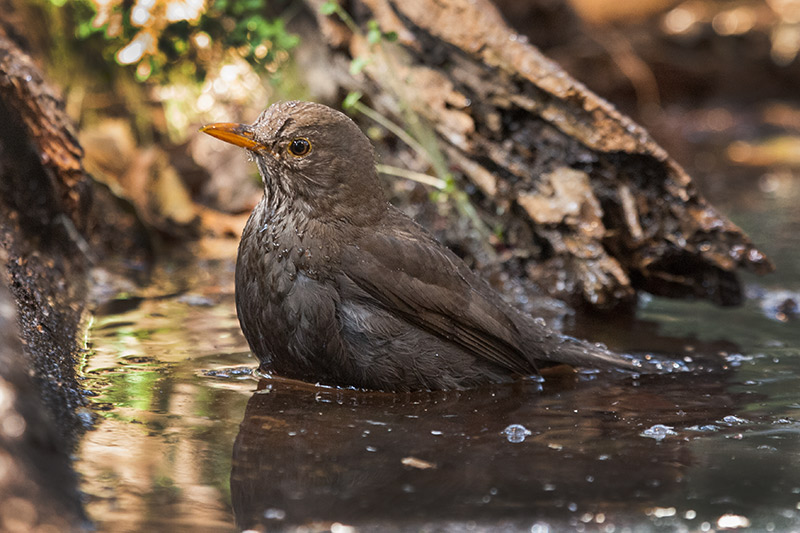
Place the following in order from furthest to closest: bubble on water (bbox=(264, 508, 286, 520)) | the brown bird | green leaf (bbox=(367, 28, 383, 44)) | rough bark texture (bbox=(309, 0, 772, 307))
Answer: green leaf (bbox=(367, 28, 383, 44))
rough bark texture (bbox=(309, 0, 772, 307))
the brown bird
bubble on water (bbox=(264, 508, 286, 520))

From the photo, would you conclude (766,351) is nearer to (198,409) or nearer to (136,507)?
(198,409)

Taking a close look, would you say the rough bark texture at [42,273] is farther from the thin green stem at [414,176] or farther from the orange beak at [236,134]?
the thin green stem at [414,176]

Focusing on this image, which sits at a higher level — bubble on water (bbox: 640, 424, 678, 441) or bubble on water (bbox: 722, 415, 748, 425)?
bubble on water (bbox: 722, 415, 748, 425)

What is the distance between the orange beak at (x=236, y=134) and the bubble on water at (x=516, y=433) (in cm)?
176

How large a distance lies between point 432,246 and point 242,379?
111cm

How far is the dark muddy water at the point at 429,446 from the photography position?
9.10ft

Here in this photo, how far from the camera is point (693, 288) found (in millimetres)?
5934

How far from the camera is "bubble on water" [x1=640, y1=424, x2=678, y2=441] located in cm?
359

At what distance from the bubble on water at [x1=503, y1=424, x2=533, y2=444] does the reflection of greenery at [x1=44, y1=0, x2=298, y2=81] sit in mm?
3657

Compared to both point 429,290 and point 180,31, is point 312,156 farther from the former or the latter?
point 180,31

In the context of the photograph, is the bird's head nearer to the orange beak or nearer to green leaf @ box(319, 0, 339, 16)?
the orange beak

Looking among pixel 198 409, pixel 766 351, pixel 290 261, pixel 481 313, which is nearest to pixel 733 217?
pixel 766 351

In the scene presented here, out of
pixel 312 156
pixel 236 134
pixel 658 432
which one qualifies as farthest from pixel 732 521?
pixel 236 134

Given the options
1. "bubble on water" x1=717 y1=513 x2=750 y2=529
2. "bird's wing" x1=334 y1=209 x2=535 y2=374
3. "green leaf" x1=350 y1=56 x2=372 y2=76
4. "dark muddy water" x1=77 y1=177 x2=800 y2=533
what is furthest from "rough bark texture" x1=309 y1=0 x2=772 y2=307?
"bubble on water" x1=717 y1=513 x2=750 y2=529
